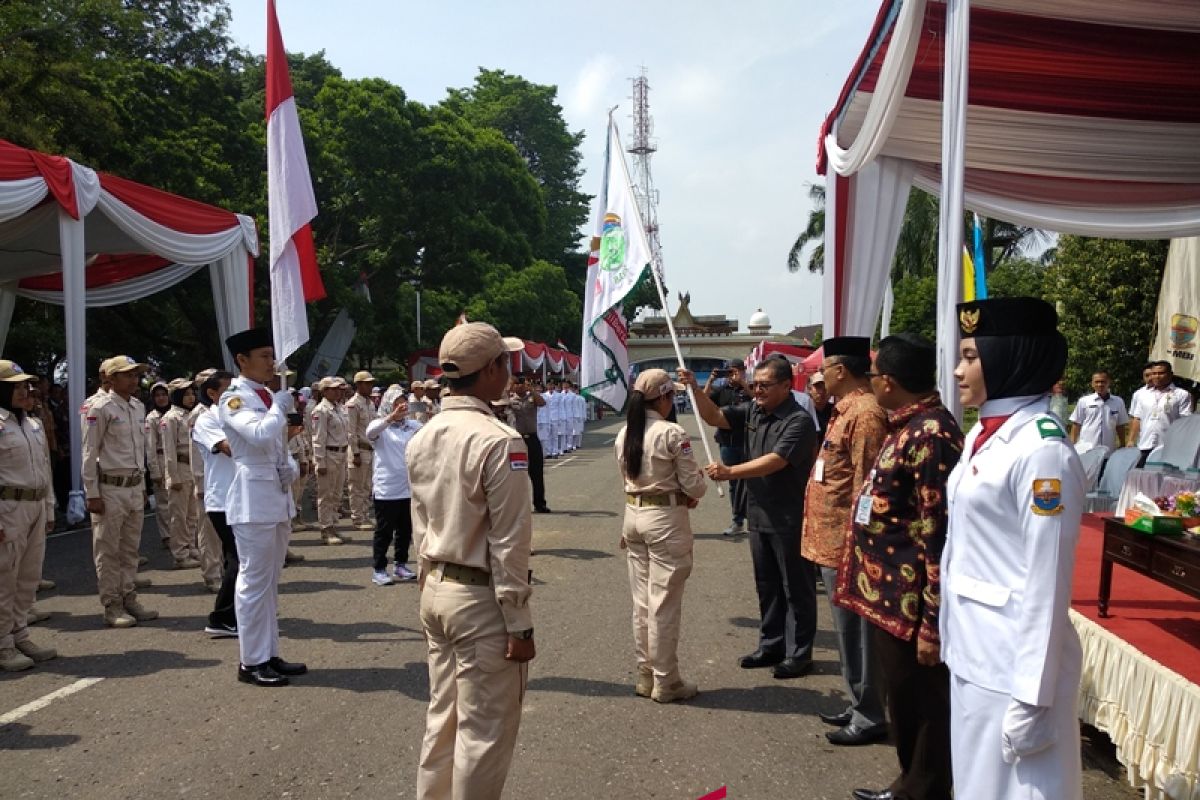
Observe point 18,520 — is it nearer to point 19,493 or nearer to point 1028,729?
point 19,493

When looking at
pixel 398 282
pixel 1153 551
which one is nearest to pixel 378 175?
pixel 398 282

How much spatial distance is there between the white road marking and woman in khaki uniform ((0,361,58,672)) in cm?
60

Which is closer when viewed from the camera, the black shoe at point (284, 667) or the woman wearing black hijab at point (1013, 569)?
the woman wearing black hijab at point (1013, 569)

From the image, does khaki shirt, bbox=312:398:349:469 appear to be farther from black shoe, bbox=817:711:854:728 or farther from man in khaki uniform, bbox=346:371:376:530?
black shoe, bbox=817:711:854:728

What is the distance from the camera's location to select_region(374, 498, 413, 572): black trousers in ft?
25.4

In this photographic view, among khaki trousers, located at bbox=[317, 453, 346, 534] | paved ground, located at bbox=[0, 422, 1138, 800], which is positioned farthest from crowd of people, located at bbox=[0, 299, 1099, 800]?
khaki trousers, located at bbox=[317, 453, 346, 534]

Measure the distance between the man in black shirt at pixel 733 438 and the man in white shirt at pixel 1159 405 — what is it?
4885mm

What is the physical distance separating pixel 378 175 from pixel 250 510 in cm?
2220

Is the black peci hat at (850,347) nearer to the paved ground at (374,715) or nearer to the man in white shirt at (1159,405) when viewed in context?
the paved ground at (374,715)

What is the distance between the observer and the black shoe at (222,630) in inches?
239

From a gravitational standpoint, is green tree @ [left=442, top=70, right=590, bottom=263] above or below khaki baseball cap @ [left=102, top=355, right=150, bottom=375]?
above

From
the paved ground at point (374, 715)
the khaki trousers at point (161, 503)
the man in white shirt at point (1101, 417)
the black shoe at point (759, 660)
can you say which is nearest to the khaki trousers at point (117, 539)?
the paved ground at point (374, 715)

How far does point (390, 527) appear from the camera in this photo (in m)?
7.82

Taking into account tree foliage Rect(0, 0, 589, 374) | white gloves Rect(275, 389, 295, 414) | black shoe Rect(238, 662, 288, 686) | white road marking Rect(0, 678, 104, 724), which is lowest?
white road marking Rect(0, 678, 104, 724)
